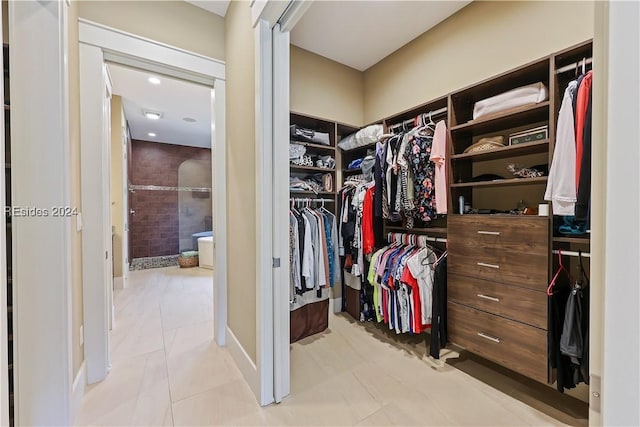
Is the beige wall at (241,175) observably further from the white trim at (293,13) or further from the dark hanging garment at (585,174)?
the dark hanging garment at (585,174)

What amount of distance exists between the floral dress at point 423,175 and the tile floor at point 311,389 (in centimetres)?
112

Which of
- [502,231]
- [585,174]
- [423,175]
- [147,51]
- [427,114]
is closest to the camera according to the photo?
[585,174]

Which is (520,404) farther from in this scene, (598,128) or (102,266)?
(102,266)

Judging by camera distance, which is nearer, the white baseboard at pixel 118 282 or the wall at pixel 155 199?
the white baseboard at pixel 118 282

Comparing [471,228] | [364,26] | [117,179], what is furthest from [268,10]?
[117,179]

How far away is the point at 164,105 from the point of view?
376 cm

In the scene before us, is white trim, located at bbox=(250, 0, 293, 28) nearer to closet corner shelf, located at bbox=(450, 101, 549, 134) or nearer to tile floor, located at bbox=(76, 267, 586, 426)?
closet corner shelf, located at bbox=(450, 101, 549, 134)

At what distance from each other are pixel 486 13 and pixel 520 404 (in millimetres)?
2603

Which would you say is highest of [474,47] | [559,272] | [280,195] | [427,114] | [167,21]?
[167,21]

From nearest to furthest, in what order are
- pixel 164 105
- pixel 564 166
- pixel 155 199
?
pixel 564 166 → pixel 164 105 → pixel 155 199

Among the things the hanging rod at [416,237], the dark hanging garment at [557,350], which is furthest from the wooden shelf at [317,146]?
the dark hanging garment at [557,350]

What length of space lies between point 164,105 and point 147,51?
2.17 metres

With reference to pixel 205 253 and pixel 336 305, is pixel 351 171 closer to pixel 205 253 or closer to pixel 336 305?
pixel 336 305

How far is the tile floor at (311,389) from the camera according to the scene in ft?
4.81
